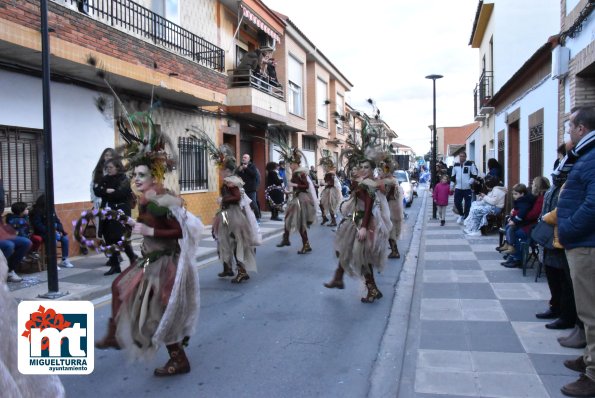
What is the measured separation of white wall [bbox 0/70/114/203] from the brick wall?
97cm

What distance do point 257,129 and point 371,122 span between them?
1207 cm

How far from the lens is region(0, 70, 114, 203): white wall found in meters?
8.59

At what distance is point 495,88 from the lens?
1816 cm

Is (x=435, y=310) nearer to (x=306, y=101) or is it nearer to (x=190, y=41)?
(x=190, y=41)

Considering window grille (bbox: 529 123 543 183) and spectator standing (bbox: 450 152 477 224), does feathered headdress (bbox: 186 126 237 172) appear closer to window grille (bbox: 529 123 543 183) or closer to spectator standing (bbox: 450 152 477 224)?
window grille (bbox: 529 123 543 183)

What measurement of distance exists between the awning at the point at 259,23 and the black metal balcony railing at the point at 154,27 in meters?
1.72

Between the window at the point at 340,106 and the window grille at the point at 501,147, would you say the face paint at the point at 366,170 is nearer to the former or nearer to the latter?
the window grille at the point at 501,147

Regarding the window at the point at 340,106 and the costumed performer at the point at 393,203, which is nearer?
the costumed performer at the point at 393,203

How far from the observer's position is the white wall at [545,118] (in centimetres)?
972

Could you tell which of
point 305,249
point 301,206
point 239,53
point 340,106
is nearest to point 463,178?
point 301,206

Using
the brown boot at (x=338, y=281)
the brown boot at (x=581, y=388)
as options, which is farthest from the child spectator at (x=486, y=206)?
the brown boot at (x=581, y=388)

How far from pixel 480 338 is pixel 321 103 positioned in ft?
75.9

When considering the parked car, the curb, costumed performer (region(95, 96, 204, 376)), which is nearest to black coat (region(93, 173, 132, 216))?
costumed performer (region(95, 96, 204, 376))

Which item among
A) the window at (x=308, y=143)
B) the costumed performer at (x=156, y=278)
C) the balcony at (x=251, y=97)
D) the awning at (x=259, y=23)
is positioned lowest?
the costumed performer at (x=156, y=278)
